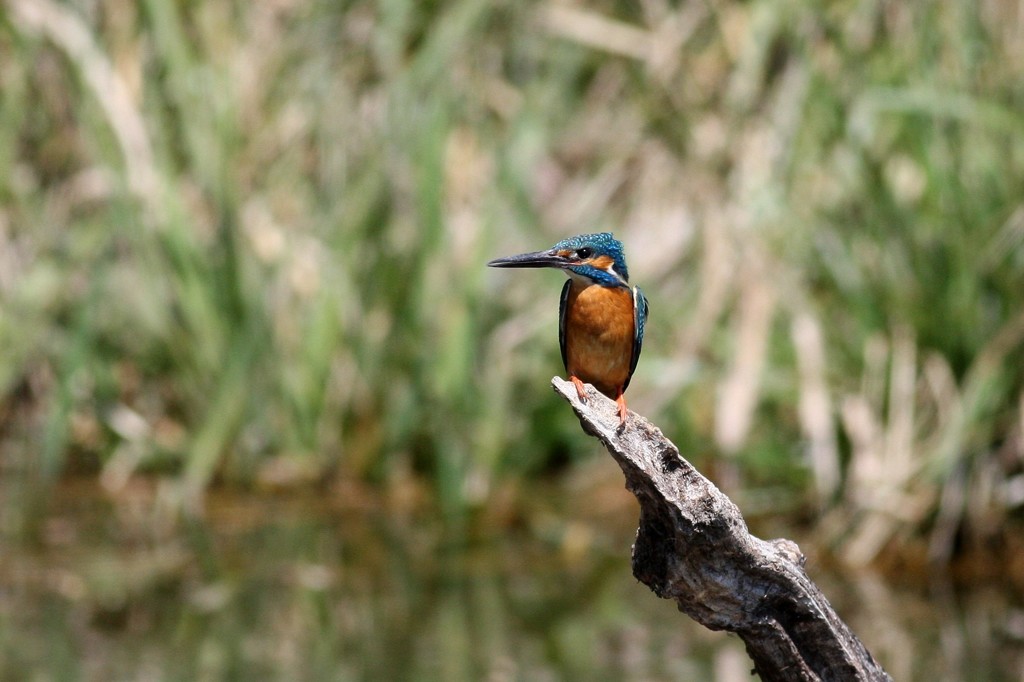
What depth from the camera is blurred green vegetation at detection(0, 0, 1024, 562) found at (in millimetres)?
6234

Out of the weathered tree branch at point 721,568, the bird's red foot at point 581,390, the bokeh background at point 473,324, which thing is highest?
the bokeh background at point 473,324

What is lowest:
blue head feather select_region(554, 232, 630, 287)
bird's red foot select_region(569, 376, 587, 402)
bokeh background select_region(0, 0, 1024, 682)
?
bird's red foot select_region(569, 376, 587, 402)

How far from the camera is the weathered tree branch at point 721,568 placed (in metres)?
2.91

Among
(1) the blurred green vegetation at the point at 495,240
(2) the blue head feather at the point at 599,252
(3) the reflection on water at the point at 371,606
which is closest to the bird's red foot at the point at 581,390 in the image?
(2) the blue head feather at the point at 599,252

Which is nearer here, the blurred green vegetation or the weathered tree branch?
the weathered tree branch

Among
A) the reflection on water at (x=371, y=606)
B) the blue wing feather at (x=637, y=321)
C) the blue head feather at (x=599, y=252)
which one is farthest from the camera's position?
the reflection on water at (x=371, y=606)

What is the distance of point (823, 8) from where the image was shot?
7.71 m

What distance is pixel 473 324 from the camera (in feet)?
22.7

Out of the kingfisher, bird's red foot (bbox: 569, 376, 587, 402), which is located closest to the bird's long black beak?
the kingfisher

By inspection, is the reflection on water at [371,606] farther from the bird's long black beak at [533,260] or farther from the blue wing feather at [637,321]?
the bird's long black beak at [533,260]

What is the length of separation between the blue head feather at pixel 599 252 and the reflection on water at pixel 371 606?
5.75 feet

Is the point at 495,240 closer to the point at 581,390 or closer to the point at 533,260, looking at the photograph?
the point at 533,260

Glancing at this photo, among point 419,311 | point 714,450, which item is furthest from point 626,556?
point 419,311

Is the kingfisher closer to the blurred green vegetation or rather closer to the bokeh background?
the bokeh background
